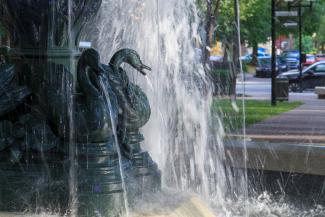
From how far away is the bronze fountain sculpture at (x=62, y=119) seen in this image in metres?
4.42

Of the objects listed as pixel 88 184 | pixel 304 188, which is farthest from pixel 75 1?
pixel 304 188

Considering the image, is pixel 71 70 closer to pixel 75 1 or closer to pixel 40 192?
pixel 75 1

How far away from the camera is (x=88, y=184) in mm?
4391

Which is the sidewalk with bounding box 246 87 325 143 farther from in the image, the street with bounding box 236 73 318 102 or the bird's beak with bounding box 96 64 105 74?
the bird's beak with bounding box 96 64 105 74

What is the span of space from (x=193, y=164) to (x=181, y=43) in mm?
4835

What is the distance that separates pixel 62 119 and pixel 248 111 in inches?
619

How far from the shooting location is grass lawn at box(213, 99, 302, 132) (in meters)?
15.8

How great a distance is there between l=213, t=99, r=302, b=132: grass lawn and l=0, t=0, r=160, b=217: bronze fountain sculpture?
9063 mm

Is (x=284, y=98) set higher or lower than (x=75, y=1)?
lower

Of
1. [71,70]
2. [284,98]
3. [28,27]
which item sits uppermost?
[28,27]

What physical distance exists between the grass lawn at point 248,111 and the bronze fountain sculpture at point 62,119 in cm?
906

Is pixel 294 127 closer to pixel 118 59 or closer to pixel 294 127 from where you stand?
pixel 294 127

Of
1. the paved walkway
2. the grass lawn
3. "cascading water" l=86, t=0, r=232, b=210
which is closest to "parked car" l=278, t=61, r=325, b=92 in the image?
the grass lawn

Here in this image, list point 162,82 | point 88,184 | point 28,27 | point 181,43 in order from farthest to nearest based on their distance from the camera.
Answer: point 181,43, point 162,82, point 28,27, point 88,184
